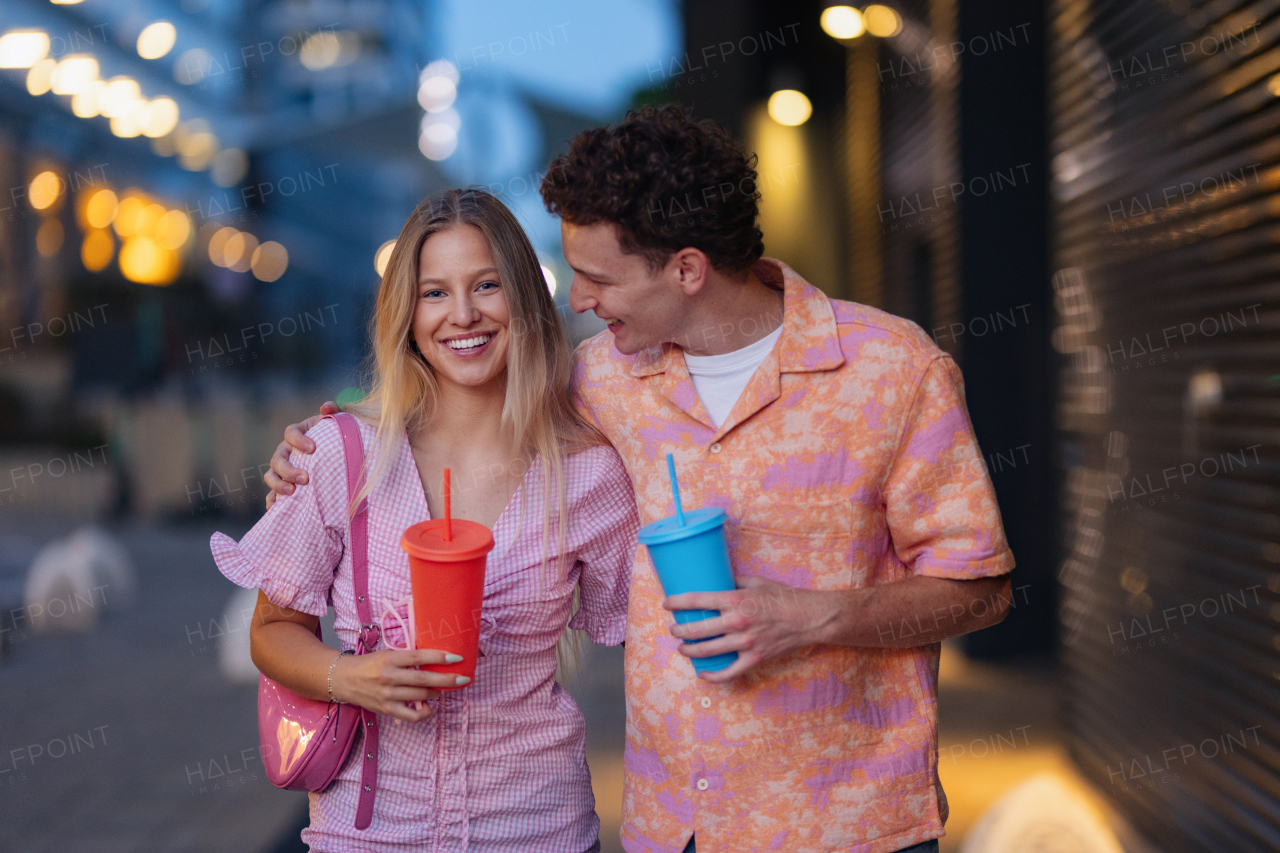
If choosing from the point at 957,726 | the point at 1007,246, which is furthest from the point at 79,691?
the point at 1007,246

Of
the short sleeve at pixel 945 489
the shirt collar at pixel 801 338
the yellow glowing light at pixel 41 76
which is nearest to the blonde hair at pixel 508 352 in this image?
the shirt collar at pixel 801 338

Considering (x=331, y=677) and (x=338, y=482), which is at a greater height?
(x=338, y=482)

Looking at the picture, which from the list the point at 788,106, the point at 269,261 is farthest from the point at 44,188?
the point at 788,106

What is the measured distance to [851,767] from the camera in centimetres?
186

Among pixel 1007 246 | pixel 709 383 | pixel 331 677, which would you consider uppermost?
pixel 1007 246

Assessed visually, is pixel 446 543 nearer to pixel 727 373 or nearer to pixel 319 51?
pixel 727 373

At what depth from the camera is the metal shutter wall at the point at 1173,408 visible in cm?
304

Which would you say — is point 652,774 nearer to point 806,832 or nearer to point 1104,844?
point 806,832

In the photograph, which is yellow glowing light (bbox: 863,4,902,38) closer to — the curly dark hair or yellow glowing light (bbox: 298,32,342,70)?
the curly dark hair

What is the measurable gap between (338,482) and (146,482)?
39.6 feet

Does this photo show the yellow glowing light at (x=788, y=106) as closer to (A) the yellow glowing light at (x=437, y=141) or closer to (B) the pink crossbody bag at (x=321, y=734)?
(A) the yellow glowing light at (x=437, y=141)

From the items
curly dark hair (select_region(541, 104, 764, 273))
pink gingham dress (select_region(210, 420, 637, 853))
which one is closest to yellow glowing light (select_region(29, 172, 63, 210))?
pink gingham dress (select_region(210, 420, 637, 853))

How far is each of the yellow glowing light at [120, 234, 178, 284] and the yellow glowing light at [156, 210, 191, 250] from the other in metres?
0.12

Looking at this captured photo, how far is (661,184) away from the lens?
189cm
